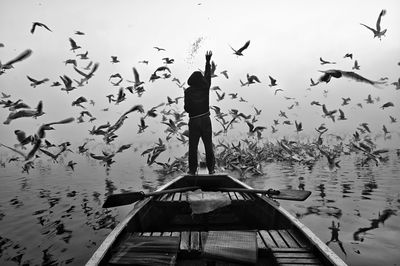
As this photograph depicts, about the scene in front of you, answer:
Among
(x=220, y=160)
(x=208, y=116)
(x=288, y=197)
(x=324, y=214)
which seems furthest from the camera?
(x=220, y=160)

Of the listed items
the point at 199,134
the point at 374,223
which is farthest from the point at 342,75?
the point at 199,134

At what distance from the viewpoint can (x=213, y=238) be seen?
351cm

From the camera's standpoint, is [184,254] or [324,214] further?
[324,214]

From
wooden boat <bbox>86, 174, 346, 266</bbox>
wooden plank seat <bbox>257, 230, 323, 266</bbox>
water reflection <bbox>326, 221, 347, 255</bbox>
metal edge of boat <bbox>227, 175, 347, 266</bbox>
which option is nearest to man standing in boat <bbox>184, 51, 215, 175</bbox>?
wooden boat <bbox>86, 174, 346, 266</bbox>

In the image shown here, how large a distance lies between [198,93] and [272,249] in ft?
20.5

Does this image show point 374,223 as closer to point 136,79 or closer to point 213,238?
point 213,238

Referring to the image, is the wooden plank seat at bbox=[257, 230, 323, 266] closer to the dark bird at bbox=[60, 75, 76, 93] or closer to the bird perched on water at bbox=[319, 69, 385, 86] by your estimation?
the bird perched on water at bbox=[319, 69, 385, 86]

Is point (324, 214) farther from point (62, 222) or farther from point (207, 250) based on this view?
point (62, 222)

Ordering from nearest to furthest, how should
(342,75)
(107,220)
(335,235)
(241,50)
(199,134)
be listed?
1. (342,75)
2. (335,235)
3. (107,220)
4. (199,134)
5. (241,50)

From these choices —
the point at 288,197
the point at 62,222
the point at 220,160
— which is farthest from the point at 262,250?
the point at 220,160

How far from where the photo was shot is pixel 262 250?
159 inches

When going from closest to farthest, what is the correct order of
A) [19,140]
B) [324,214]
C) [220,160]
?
[324,214] < [19,140] < [220,160]

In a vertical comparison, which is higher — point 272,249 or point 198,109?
point 198,109

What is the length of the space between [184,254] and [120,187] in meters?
13.0
